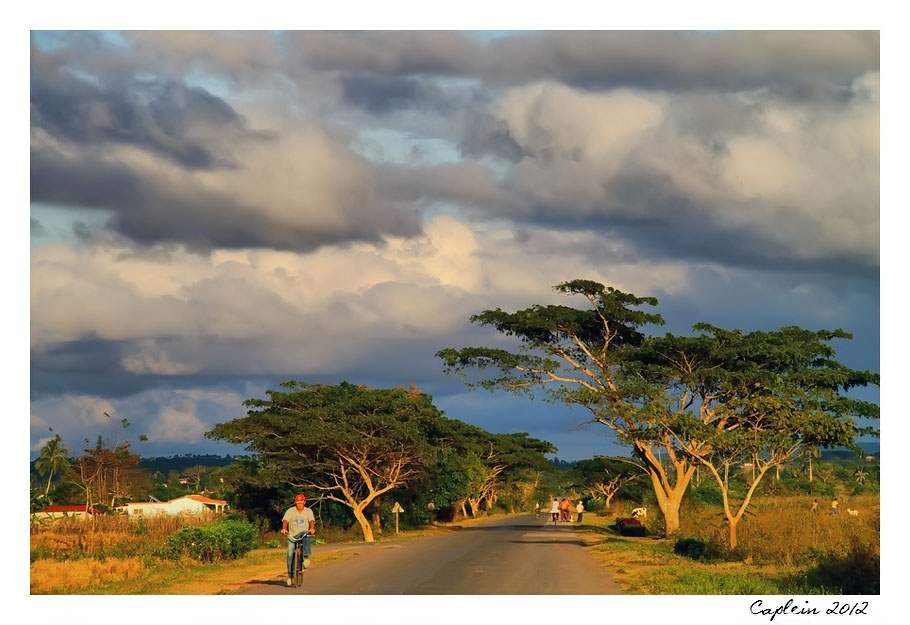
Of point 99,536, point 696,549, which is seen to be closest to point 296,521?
point 99,536

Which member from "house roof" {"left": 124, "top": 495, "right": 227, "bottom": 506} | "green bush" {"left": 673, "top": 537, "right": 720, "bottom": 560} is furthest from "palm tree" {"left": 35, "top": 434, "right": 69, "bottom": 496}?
"green bush" {"left": 673, "top": 537, "right": 720, "bottom": 560}

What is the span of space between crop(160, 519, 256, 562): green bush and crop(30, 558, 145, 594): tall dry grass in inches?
66.4

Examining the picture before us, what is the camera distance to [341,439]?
49.2 meters

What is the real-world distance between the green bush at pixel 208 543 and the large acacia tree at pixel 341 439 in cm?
1903

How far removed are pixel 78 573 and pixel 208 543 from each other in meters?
6.25

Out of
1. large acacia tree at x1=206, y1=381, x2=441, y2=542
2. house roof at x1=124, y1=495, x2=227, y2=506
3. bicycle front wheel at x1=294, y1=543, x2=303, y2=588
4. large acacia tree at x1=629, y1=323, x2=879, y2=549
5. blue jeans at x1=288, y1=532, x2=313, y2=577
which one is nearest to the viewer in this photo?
blue jeans at x1=288, y1=532, x2=313, y2=577

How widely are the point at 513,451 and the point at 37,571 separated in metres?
77.4

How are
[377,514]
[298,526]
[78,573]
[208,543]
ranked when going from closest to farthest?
[298,526], [78,573], [208,543], [377,514]

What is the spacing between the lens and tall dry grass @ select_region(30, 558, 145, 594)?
20.8m

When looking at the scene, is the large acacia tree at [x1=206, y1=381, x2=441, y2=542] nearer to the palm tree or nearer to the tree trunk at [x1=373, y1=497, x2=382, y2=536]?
the tree trunk at [x1=373, y1=497, x2=382, y2=536]

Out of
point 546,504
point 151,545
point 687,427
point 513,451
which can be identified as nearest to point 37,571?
point 151,545

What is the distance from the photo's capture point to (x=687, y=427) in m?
35.4

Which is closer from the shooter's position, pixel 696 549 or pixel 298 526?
pixel 298 526

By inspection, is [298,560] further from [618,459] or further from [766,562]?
[618,459]
